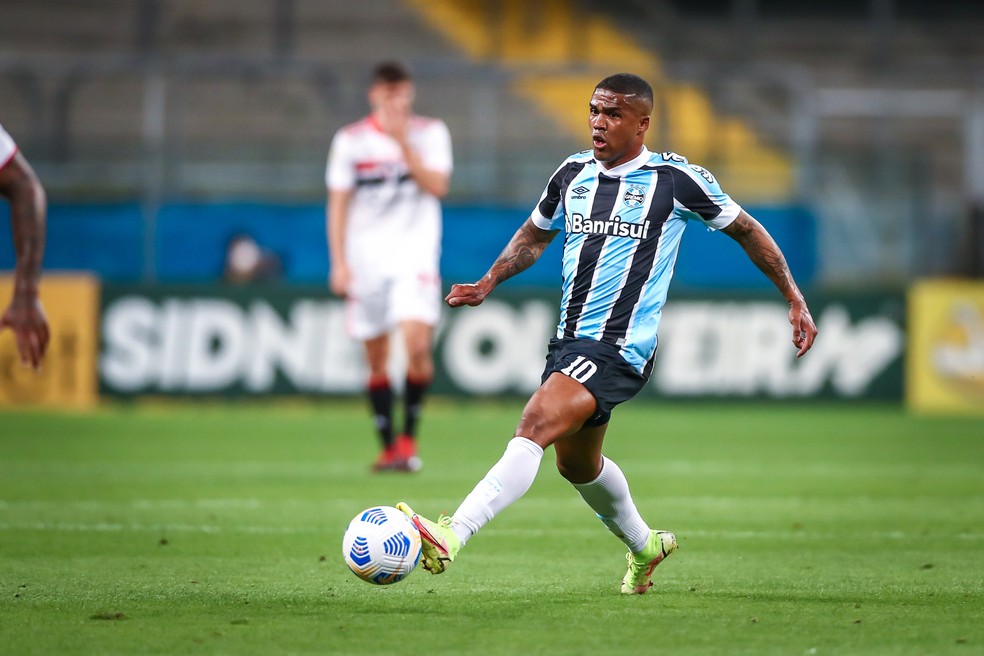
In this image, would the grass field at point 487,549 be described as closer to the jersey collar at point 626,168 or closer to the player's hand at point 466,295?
the player's hand at point 466,295

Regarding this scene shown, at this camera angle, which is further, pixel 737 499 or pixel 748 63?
pixel 748 63

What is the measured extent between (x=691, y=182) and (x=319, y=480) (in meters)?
4.94

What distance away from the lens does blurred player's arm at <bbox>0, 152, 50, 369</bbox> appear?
486 centimetres

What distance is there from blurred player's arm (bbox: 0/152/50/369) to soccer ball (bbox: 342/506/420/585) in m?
1.23

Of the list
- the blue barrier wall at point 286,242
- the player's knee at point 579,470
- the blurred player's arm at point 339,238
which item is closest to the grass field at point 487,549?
the player's knee at point 579,470

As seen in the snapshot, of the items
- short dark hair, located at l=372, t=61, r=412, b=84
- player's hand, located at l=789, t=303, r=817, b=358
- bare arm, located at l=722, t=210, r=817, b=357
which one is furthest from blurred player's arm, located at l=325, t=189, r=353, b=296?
player's hand, located at l=789, t=303, r=817, b=358

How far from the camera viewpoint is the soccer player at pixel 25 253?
4855 mm

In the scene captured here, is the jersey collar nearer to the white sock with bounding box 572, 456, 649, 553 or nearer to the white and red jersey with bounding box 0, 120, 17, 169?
the white sock with bounding box 572, 456, 649, 553

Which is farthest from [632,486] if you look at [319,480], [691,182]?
[691,182]

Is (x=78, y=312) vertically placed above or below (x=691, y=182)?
below

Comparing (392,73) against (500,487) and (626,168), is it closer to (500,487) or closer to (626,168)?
(626,168)

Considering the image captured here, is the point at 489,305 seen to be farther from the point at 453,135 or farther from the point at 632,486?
the point at 632,486

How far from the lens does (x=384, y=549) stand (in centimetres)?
524

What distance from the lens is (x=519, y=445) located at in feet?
18.2
